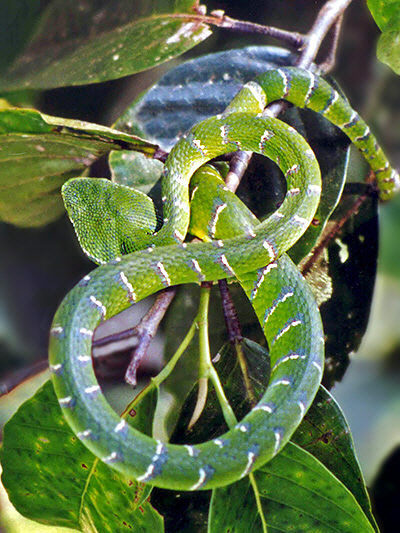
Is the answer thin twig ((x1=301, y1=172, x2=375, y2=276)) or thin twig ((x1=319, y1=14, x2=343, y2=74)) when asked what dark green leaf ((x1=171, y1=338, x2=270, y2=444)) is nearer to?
thin twig ((x1=301, y1=172, x2=375, y2=276))

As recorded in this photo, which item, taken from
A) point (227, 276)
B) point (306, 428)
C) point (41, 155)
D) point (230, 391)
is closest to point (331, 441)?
point (306, 428)

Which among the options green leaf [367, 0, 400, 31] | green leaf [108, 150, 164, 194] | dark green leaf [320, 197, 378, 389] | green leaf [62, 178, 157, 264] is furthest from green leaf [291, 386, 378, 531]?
green leaf [367, 0, 400, 31]

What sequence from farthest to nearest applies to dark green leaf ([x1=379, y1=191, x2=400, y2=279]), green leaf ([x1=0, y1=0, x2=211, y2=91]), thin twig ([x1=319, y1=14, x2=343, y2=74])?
thin twig ([x1=319, y1=14, x2=343, y2=74]), green leaf ([x1=0, y1=0, x2=211, y2=91]), dark green leaf ([x1=379, y1=191, x2=400, y2=279])

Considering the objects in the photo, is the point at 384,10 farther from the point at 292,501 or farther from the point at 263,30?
the point at 292,501

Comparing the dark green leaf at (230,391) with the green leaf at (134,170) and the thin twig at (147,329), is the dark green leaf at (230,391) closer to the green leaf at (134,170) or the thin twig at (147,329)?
the thin twig at (147,329)

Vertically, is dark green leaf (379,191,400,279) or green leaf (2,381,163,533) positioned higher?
dark green leaf (379,191,400,279)

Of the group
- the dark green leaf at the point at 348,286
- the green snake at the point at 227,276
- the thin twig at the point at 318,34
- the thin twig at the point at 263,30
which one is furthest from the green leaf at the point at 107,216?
the thin twig at the point at 263,30

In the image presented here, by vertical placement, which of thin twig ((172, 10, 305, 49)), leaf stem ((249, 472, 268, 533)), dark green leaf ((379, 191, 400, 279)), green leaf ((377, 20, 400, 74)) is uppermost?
green leaf ((377, 20, 400, 74))
